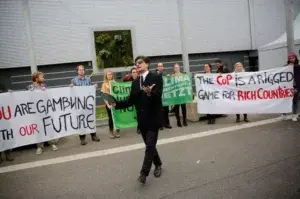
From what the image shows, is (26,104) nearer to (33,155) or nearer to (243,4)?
(33,155)

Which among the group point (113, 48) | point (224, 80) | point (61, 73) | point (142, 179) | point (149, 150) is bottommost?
point (142, 179)

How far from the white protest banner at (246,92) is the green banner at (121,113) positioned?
2.14 meters

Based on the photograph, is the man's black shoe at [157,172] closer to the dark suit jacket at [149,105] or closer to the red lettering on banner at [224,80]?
the dark suit jacket at [149,105]

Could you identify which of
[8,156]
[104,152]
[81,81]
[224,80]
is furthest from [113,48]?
[104,152]

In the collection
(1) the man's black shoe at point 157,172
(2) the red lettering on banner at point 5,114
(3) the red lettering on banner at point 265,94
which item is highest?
(2) the red lettering on banner at point 5,114

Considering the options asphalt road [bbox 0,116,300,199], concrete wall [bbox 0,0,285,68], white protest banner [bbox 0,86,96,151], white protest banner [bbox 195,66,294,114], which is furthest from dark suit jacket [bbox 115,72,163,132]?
concrete wall [bbox 0,0,285,68]

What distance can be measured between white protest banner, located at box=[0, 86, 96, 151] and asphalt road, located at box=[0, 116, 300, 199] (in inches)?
18.4

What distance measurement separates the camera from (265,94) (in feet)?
30.7

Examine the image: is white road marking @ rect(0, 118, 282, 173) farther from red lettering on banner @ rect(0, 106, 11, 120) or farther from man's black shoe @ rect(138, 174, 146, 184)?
man's black shoe @ rect(138, 174, 146, 184)

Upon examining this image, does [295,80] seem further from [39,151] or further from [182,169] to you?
[39,151]

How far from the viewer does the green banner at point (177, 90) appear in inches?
387

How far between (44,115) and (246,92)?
5.67 meters

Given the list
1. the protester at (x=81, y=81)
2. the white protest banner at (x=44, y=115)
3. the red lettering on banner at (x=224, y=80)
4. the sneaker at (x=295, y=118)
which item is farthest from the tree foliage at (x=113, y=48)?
the sneaker at (x=295, y=118)

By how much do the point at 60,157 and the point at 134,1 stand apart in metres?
13.4
